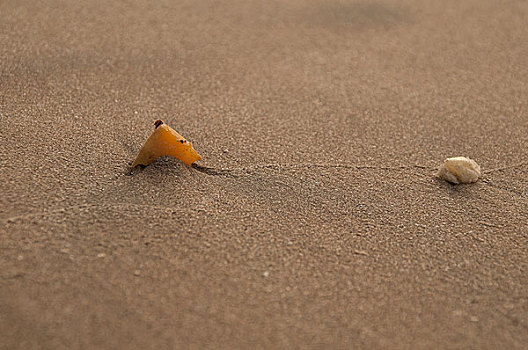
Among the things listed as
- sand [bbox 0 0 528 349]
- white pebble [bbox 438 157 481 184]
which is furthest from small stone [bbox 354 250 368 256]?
white pebble [bbox 438 157 481 184]

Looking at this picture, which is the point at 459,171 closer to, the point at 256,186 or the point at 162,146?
the point at 256,186

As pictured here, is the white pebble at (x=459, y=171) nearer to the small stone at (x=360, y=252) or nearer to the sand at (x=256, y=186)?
the sand at (x=256, y=186)

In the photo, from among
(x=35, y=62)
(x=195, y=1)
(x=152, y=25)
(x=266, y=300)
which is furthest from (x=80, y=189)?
(x=195, y=1)

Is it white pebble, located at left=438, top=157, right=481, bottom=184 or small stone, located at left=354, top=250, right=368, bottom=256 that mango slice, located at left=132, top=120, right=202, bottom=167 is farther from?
white pebble, located at left=438, top=157, right=481, bottom=184

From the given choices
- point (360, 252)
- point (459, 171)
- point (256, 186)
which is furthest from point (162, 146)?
point (459, 171)

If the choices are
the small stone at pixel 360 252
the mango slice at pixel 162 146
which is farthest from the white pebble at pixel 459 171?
the mango slice at pixel 162 146

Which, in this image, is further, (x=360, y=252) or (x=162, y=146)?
(x=162, y=146)
